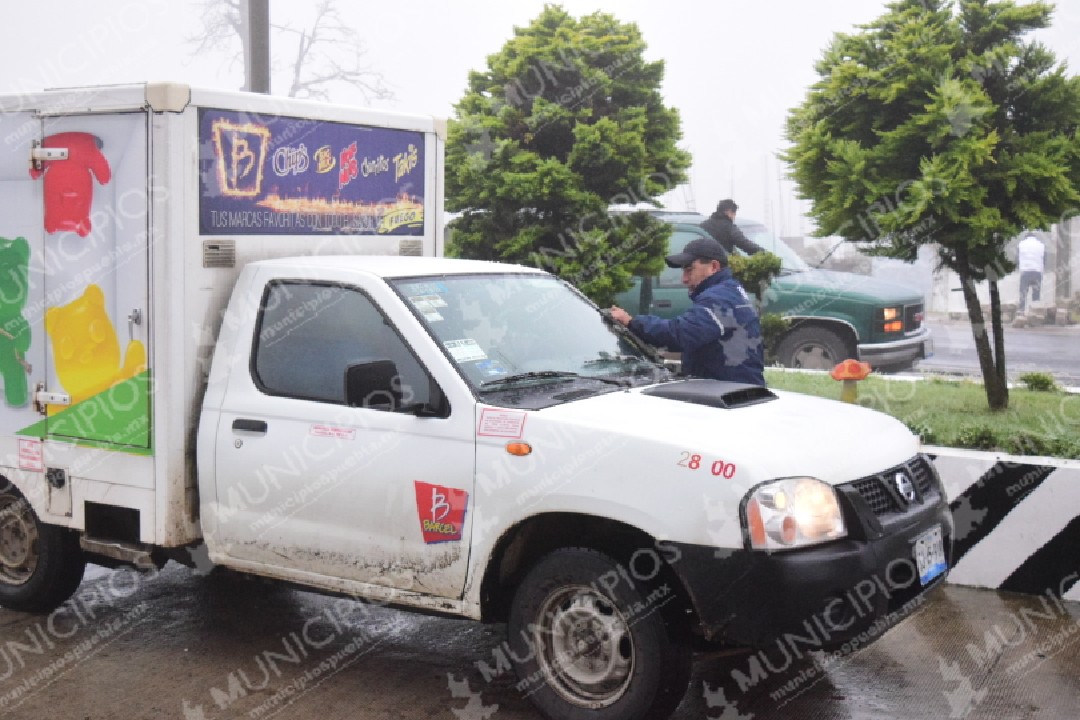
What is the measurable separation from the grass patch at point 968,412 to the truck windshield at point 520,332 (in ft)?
9.29

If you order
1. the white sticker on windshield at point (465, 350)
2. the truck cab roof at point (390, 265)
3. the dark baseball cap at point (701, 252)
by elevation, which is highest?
the dark baseball cap at point (701, 252)

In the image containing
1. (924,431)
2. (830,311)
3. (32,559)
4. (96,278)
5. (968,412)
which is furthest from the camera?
(830,311)

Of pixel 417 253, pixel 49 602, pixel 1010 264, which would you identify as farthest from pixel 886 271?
pixel 49 602

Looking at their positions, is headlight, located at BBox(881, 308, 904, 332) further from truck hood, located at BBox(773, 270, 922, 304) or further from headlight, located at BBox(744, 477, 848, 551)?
headlight, located at BBox(744, 477, 848, 551)

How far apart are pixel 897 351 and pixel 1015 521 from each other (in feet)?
21.5

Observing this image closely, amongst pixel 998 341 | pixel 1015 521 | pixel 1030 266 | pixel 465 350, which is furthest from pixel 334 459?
pixel 1030 266

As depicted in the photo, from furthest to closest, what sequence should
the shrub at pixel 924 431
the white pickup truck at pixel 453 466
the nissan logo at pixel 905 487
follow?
the shrub at pixel 924 431
the nissan logo at pixel 905 487
the white pickup truck at pixel 453 466

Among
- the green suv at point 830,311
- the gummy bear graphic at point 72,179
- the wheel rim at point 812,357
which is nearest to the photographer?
the gummy bear graphic at point 72,179

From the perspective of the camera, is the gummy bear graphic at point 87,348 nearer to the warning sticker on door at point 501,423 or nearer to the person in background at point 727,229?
the warning sticker on door at point 501,423

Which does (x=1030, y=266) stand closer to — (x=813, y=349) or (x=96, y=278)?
(x=813, y=349)

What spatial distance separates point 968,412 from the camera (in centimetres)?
889

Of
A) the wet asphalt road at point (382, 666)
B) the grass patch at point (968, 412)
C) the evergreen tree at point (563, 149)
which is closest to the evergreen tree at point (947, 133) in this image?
the grass patch at point (968, 412)

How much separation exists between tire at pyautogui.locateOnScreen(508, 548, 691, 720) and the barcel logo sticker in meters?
0.35

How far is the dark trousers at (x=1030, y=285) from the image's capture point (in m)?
21.2
